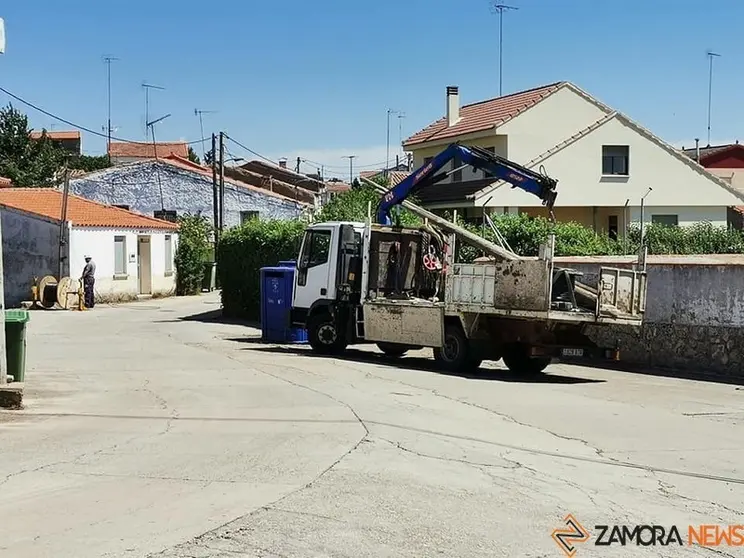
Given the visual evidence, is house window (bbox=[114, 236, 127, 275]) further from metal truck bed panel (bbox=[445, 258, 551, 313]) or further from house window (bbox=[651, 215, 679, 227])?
metal truck bed panel (bbox=[445, 258, 551, 313])

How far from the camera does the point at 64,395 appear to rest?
13680 millimetres

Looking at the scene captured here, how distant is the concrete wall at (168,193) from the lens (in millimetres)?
47219

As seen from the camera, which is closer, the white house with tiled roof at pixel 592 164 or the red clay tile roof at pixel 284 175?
the white house with tiled roof at pixel 592 164

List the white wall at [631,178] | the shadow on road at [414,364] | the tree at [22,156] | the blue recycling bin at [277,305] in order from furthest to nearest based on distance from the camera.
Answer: the tree at [22,156]
the white wall at [631,178]
the blue recycling bin at [277,305]
the shadow on road at [414,364]

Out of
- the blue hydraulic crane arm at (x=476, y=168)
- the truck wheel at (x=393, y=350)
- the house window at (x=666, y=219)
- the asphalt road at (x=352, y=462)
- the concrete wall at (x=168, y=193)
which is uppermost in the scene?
the concrete wall at (x=168, y=193)

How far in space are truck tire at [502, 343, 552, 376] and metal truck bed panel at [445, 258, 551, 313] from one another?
1.25 meters

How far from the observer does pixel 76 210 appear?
38719 millimetres

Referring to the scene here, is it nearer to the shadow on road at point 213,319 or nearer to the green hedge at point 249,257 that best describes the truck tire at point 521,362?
the green hedge at point 249,257

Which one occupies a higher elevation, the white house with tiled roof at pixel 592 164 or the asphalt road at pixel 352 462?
the white house with tiled roof at pixel 592 164

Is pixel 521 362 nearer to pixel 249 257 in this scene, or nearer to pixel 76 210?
pixel 249 257

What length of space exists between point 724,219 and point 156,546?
3836 centimetres

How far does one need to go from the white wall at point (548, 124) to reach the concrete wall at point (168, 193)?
1326 cm

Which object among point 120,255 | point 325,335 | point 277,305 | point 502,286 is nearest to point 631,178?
point 120,255

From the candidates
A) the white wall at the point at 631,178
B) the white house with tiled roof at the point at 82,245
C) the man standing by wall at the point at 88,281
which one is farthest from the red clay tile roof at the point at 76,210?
the white wall at the point at 631,178
